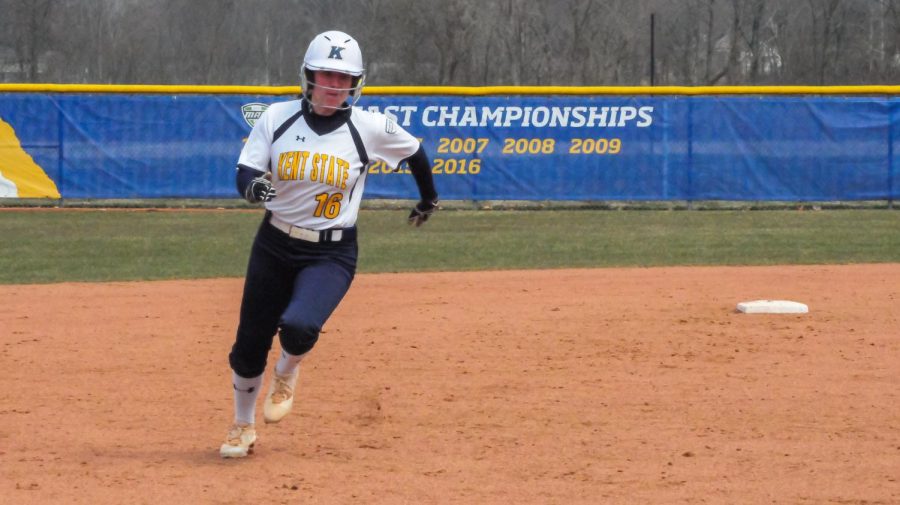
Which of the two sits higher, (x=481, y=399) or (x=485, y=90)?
(x=485, y=90)

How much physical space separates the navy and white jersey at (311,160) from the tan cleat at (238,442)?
1.01m

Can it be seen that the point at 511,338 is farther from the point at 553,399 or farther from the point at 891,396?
the point at 891,396

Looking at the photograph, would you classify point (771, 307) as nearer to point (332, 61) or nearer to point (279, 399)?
point (279, 399)

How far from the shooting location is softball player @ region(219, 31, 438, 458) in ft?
19.0

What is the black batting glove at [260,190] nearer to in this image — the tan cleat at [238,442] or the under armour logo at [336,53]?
the under armour logo at [336,53]

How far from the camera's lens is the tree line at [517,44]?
37969mm

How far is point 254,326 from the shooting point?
5938 mm

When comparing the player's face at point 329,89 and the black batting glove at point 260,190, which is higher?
the player's face at point 329,89

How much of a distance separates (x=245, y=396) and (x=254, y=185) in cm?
111

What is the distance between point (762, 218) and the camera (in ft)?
62.5

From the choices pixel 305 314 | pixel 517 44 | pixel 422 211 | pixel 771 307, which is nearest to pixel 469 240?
pixel 771 307

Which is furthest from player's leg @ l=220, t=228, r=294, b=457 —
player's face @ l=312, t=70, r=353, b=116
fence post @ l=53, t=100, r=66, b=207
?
fence post @ l=53, t=100, r=66, b=207

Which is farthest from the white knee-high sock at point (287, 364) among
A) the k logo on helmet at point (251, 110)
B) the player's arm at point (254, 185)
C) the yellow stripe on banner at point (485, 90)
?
the k logo on helmet at point (251, 110)

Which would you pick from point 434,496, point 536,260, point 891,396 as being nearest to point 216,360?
point 434,496
